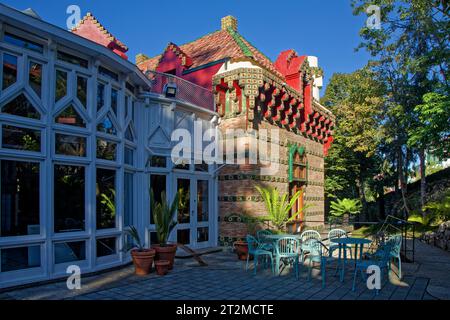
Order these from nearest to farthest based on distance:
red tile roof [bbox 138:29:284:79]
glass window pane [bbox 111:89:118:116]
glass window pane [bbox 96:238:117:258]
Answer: glass window pane [bbox 96:238:117:258]
glass window pane [bbox 111:89:118:116]
red tile roof [bbox 138:29:284:79]

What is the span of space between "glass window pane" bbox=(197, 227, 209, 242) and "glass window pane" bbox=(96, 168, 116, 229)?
370cm

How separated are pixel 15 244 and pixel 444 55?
1643 cm

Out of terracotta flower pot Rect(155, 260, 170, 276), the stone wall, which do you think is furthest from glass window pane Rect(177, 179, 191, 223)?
terracotta flower pot Rect(155, 260, 170, 276)

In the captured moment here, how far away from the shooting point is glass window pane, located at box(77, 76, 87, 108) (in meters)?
7.45

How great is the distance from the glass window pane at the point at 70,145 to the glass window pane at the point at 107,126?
586 millimetres

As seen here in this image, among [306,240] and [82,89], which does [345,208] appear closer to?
[306,240]

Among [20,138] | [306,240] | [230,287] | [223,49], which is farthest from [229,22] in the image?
[230,287]

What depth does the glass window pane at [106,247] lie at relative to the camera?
7691mm

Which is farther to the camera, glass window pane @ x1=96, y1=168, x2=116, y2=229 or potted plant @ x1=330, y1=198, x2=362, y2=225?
potted plant @ x1=330, y1=198, x2=362, y2=225

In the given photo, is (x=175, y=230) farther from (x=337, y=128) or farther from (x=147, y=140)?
(x=337, y=128)

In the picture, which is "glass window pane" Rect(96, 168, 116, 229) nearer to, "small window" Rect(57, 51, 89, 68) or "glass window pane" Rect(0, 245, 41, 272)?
"glass window pane" Rect(0, 245, 41, 272)


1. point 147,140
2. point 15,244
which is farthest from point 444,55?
point 15,244

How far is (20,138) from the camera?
6.39 metres
